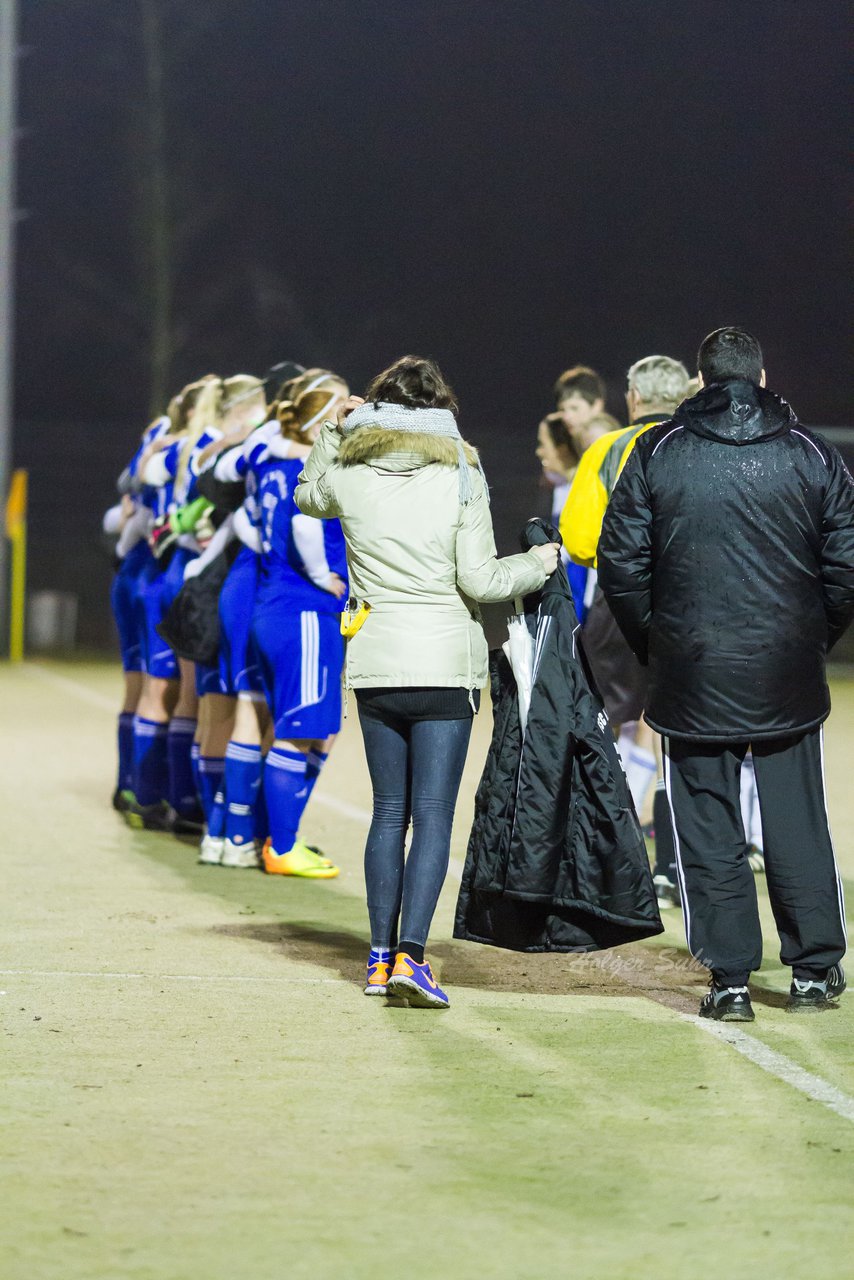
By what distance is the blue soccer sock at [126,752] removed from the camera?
9641 millimetres

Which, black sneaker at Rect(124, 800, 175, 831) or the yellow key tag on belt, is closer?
the yellow key tag on belt

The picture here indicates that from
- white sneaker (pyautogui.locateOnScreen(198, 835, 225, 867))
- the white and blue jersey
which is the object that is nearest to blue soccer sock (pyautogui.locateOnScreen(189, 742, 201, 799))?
white sneaker (pyautogui.locateOnScreen(198, 835, 225, 867))

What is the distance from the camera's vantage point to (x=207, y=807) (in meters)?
8.49

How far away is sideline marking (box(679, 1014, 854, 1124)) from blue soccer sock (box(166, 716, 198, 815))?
4054mm

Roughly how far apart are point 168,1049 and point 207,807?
11.6 feet

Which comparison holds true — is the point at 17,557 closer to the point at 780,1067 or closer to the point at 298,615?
the point at 298,615

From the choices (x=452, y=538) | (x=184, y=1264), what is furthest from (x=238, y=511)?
(x=184, y=1264)

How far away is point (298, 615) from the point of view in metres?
7.58

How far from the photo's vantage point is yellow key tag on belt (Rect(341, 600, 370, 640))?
18.3 feet

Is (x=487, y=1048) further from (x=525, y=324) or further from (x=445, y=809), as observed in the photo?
(x=525, y=324)

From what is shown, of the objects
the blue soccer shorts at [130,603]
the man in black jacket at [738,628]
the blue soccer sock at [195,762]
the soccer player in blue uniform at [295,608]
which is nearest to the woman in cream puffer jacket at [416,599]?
the man in black jacket at [738,628]

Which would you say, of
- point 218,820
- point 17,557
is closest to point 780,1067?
point 218,820

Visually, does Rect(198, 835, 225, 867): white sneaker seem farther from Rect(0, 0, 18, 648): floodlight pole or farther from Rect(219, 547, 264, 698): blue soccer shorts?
A: Rect(0, 0, 18, 648): floodlight pole

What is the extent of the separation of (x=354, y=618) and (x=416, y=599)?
21 cm
